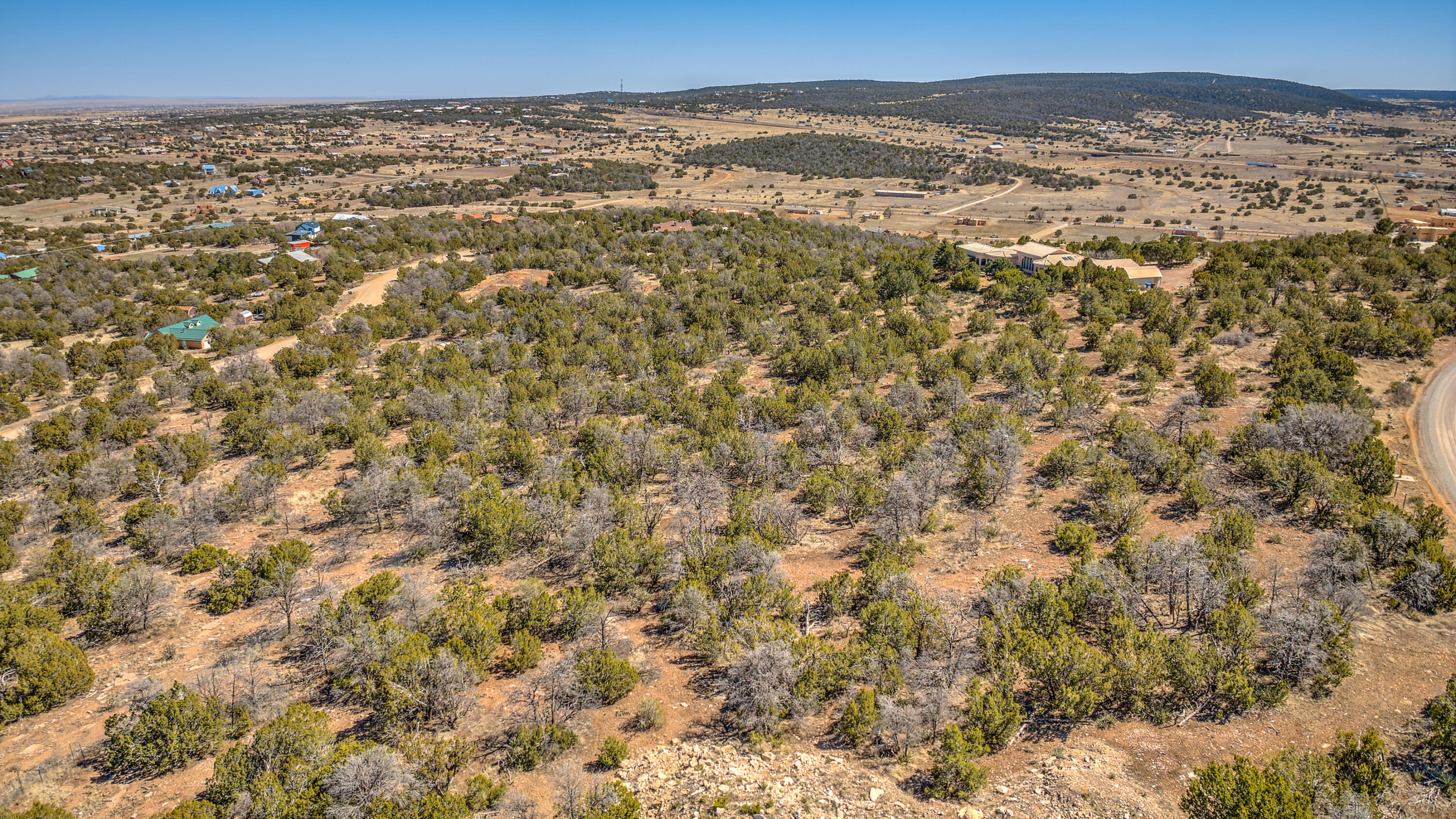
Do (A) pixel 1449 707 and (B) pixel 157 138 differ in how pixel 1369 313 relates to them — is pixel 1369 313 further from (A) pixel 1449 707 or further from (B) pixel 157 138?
(B) pixel 157 138

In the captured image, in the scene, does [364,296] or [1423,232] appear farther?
[1423,232]

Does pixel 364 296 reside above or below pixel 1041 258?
below

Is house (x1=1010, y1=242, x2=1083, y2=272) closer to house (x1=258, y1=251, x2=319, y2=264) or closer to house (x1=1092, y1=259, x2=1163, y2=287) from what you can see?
house (x1=1092, y1=259, x2=1163, y2=287)

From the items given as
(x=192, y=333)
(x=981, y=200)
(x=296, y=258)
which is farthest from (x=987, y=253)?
(x=296, y=258)

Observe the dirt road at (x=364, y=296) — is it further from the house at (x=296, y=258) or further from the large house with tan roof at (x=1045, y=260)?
the large house with tan roof at (x=1045, y=260)

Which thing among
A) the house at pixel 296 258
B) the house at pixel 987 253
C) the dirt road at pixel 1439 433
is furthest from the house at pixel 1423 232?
the house at pixel 296 258

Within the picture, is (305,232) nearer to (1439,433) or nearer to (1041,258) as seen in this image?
(1041,258)

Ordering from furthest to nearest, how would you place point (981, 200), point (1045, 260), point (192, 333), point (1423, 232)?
1. point (981, 200)
2. point (1423, 232)
3. point (1045, 260)
4. point (192, 333)
